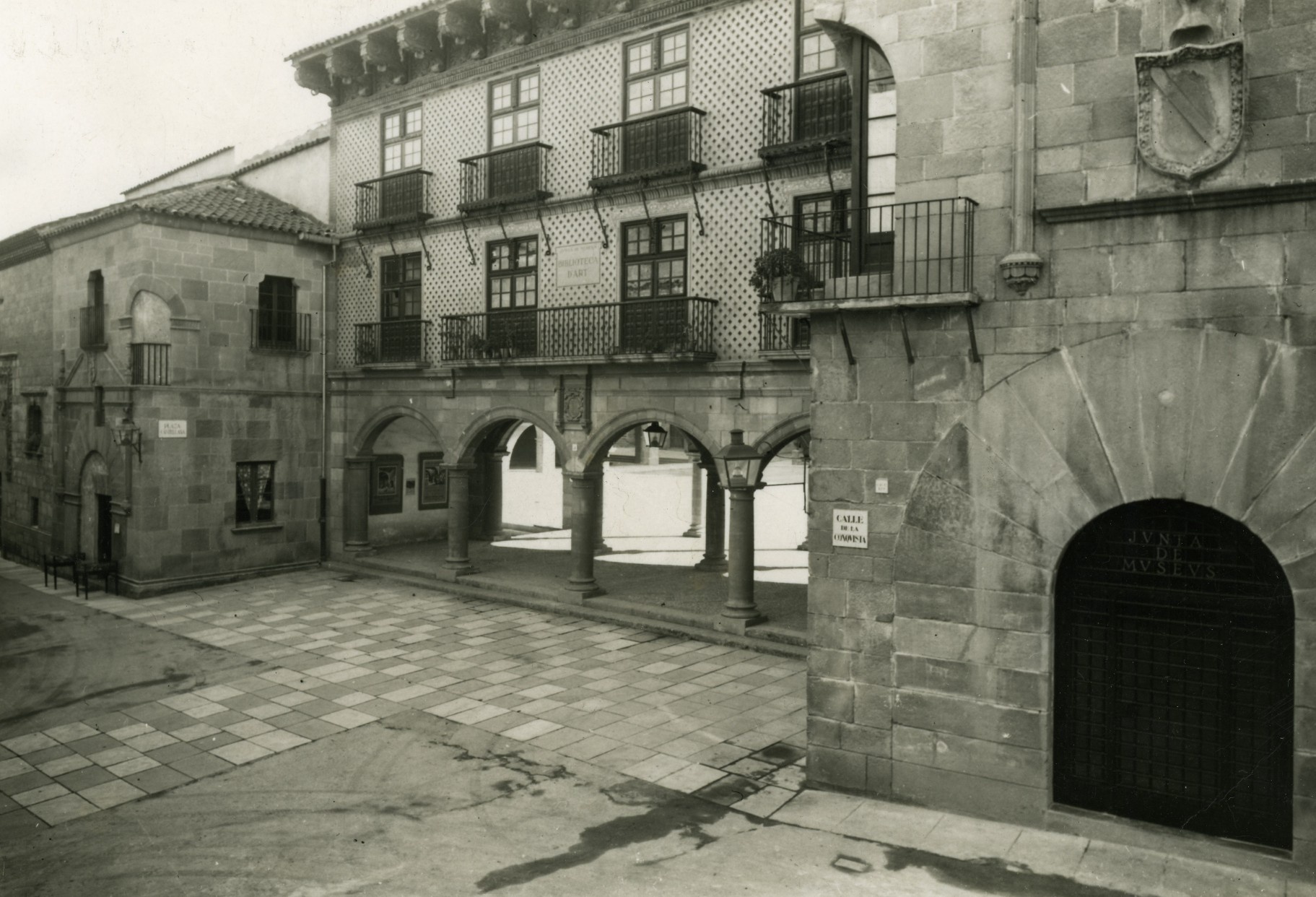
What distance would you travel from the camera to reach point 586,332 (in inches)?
648

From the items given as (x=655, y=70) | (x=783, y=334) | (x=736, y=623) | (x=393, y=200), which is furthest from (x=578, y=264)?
(x=736, y=623)

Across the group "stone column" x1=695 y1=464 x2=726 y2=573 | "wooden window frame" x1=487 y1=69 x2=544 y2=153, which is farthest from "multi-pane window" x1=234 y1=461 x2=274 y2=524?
"stone column" x1=695 y1=464 x2=726 y2=573

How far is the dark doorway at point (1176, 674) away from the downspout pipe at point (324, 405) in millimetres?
16746

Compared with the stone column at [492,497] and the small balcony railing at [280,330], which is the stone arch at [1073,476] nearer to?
the small balcony railing at [280,330]

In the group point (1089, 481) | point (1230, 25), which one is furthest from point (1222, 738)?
point (1230, 25)

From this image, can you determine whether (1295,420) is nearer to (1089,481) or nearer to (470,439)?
(1089,481)

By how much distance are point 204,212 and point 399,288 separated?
152 inches

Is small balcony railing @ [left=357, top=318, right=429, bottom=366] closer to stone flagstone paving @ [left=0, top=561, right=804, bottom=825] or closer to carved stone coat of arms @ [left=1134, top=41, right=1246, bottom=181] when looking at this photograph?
stone flagstone paving @ [left=0, top=561, right=804, bottom=825]

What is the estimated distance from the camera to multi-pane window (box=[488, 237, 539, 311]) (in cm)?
1773

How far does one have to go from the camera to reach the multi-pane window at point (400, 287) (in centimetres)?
1980

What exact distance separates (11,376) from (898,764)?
2385 cm

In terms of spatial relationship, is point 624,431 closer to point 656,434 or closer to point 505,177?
point 656,434

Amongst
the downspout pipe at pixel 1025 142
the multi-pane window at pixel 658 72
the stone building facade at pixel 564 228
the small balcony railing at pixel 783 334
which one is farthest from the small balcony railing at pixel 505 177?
the downspout pipe at pixel 1025 142

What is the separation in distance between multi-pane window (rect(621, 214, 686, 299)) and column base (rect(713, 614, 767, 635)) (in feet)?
17.1
